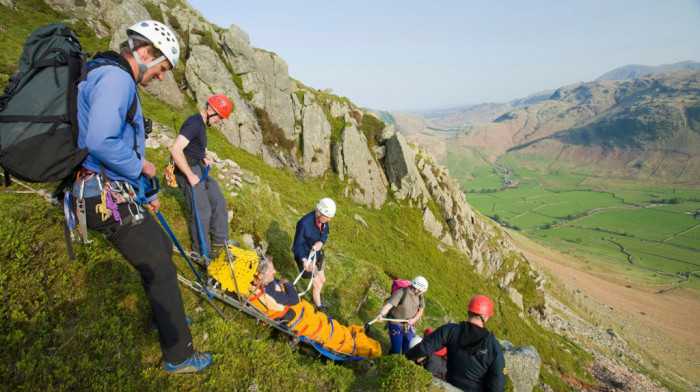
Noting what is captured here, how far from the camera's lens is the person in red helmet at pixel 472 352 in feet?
20.0

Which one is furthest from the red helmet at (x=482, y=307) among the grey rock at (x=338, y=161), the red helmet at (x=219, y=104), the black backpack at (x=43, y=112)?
the grey rock at (x=338, y=161)

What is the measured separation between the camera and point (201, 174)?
8.04 metres

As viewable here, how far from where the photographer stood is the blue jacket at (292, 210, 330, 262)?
9.35 m

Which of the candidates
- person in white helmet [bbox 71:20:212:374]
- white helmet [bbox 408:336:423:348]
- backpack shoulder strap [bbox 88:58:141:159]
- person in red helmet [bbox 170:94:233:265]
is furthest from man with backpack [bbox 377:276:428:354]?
backpack shoulder strap [bbox 88:58:141:159]

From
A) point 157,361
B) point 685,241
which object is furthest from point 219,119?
point 685,241

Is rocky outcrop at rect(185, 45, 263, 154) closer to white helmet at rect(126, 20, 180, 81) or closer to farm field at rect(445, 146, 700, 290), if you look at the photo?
white helmet at rect(126, 20, 180, 81)

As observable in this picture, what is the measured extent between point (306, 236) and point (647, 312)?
11275cm

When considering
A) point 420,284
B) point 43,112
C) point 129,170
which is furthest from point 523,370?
point 43,112

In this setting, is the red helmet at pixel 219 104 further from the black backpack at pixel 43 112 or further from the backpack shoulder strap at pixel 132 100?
the black backpack at pixel 43 112

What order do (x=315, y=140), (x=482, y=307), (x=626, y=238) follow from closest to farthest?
(x=482, y=307) < (x=315, y=140) < (x=626, y=238)

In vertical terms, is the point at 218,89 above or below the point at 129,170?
above

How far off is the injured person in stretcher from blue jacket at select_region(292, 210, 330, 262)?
7.00 ft

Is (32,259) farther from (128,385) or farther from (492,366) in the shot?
(492,366)

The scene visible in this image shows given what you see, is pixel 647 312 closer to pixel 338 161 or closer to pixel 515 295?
pixel 515 295
